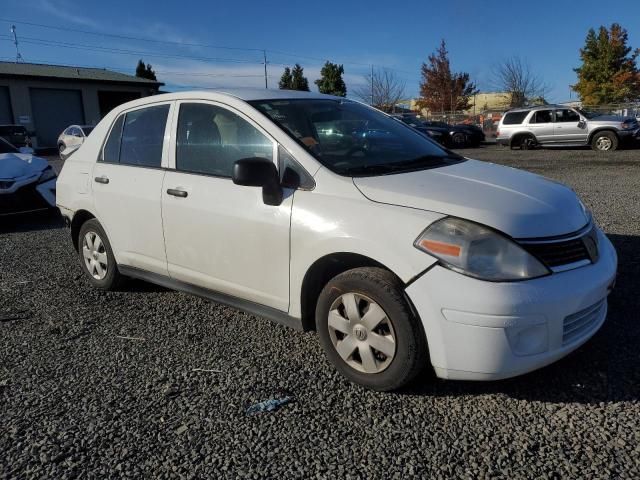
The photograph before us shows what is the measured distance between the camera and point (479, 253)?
99.8 inches

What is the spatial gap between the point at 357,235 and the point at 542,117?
1947cm

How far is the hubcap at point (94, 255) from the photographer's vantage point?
464 centimetres

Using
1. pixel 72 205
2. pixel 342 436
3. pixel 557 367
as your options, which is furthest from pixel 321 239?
pixel 72 205

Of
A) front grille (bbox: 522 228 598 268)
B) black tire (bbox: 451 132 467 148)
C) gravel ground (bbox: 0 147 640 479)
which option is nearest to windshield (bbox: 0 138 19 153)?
gravel ground (bbox: 0 147 640 479)

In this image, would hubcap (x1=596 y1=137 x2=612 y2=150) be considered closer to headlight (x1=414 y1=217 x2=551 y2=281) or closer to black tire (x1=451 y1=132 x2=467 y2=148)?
black tire (x1=451 y1=132 x2=467 y2=148)

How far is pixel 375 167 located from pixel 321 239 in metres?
0.66

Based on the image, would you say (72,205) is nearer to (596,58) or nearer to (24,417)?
(24,417)

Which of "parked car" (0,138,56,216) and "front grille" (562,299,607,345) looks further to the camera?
"parked car" (0,138,56,216)

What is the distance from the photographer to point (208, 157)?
3672mm

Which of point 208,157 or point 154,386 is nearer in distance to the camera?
point 154,386

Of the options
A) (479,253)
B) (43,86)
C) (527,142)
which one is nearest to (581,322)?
(479,253)

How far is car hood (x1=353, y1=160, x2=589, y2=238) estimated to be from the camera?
264 cm

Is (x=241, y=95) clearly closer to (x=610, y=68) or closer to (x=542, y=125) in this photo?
(x=542, y=125)

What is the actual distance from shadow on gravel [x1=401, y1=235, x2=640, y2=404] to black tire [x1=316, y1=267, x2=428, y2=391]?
19 centimetres
